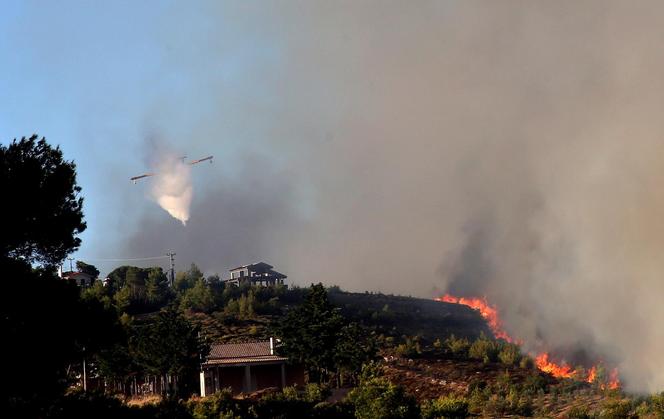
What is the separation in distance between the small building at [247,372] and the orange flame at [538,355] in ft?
81.4

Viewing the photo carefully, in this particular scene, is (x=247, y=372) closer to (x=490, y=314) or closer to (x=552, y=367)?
(x=552, y=367)

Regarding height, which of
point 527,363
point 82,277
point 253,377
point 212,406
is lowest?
point 212,406

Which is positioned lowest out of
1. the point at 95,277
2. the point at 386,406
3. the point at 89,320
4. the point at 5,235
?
the point at 386,406

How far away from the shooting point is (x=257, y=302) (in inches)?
4331

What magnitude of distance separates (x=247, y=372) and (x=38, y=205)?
39600 mm

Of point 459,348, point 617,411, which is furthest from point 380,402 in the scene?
point 459,348

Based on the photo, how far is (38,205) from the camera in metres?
38.1

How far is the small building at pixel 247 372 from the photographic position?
7381cm

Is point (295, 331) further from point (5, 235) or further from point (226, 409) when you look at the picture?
point (5, 235)

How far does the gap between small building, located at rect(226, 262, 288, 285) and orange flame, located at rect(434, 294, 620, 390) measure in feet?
94.9

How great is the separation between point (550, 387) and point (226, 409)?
33.3m

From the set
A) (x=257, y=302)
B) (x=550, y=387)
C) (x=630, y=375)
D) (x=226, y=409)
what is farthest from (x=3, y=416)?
(x=257, y=302)

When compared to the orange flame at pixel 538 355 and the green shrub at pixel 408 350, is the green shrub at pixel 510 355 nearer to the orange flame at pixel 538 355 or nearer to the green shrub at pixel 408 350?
the orange flame at pixel 538 355

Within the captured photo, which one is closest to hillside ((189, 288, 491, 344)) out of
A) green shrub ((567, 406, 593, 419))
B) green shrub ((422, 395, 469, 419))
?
green shrub ((567, 406, 593, 419))
